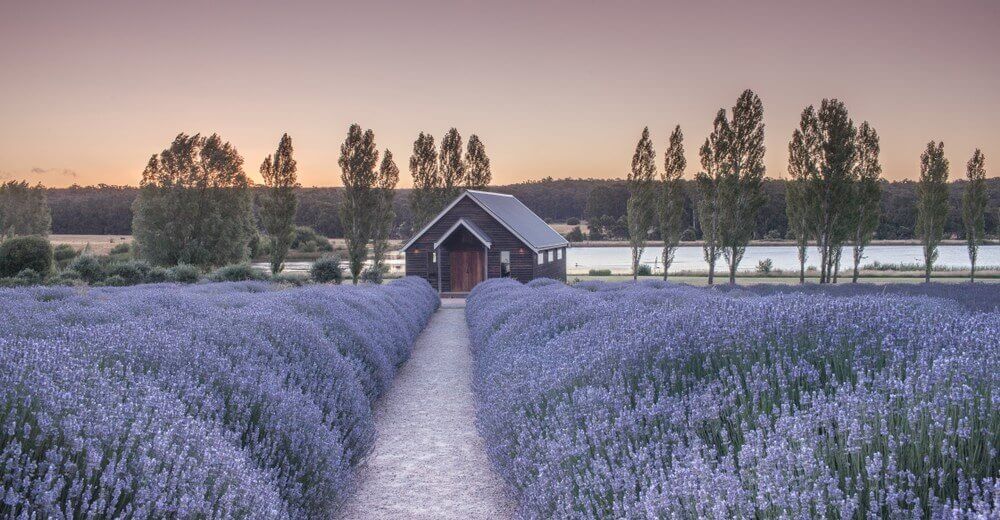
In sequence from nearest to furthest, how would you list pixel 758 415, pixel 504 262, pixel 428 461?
pixel 758 415, pixel 428 461, pixel 504 262

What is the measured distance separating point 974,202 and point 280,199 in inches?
1586

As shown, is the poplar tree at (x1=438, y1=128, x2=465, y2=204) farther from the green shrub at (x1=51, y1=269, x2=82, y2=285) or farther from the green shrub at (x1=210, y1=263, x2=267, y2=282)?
the green shrub at (x1=51, y1=269, x2=82, y2=285)

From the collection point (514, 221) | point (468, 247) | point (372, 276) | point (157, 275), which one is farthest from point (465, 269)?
point (157, 275)

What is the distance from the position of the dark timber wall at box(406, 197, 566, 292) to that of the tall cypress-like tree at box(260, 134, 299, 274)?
272 inches

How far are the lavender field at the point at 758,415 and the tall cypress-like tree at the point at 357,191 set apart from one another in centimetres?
2867

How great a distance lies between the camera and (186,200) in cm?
4369

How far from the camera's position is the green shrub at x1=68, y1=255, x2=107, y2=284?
25939 mm

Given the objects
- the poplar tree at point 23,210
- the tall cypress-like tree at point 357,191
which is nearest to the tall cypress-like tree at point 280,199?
the tall cypress-like tree at point 357,191

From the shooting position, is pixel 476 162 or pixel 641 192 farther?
pixel 476 162

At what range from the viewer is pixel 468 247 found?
108ft

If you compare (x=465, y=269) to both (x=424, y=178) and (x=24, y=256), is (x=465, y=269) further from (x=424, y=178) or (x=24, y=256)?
(x=24, y=256)

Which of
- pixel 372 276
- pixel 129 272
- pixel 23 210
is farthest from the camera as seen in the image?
pixel 23 210

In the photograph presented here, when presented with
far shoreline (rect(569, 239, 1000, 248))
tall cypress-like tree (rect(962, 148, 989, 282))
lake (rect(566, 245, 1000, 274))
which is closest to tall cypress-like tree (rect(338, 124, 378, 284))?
lake (rect(566, 245, 1000, 274))

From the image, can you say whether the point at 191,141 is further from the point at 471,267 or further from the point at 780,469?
the point at 780,469
